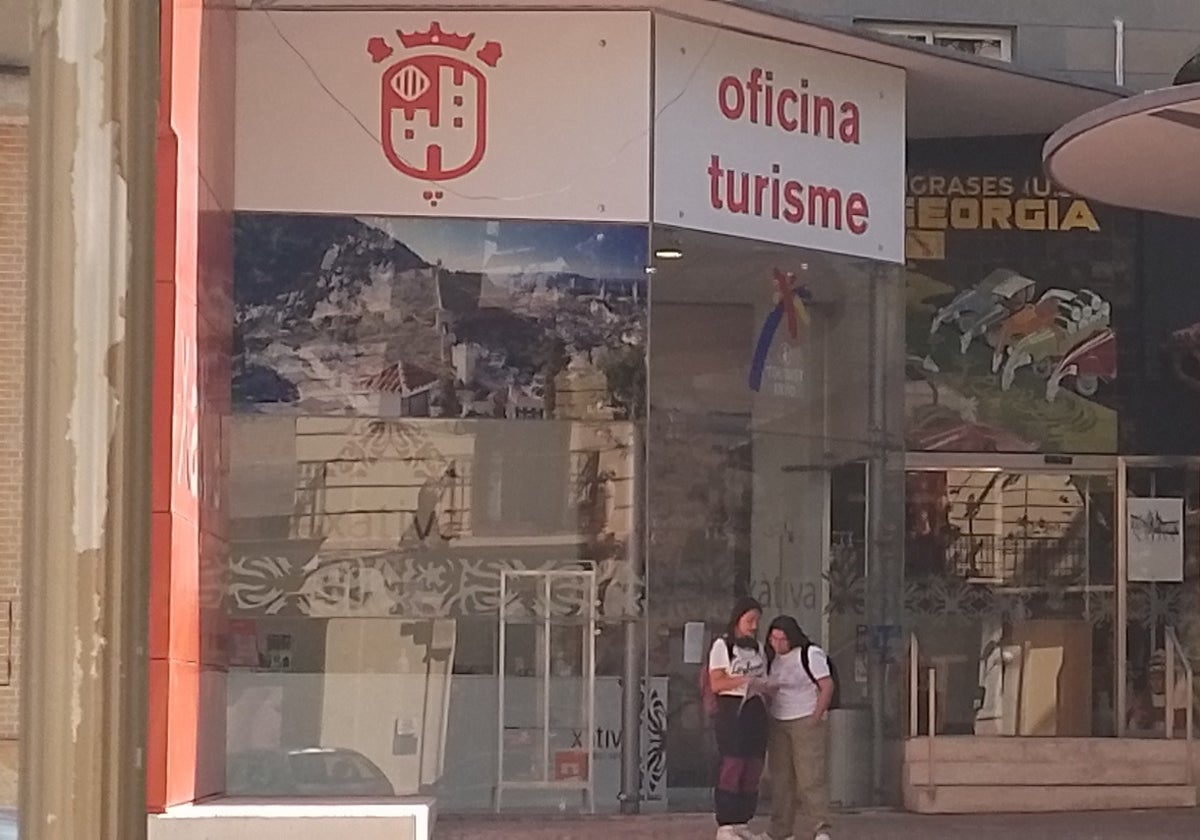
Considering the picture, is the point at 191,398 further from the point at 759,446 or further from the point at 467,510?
the point at 759,446

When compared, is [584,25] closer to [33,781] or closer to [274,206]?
[274,206]

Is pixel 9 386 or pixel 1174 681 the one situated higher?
pixel 9 386

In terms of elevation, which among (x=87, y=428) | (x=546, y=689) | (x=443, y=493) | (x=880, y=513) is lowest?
(x=546, y=689)

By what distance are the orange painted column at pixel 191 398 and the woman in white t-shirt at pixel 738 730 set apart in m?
3.15

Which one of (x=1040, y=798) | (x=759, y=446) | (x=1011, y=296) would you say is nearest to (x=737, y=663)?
(x=759, y=446)

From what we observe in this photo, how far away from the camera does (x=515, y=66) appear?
42.9ft

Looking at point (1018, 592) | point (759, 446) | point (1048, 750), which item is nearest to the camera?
point (759, 446)

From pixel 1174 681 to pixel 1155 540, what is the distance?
4.13ft

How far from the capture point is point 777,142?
1366 cm

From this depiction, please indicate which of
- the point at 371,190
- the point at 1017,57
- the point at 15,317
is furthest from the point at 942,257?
the point at 15,317

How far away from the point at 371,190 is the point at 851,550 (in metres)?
4.59

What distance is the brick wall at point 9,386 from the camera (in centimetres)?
1188

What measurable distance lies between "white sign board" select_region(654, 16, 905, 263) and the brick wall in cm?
437

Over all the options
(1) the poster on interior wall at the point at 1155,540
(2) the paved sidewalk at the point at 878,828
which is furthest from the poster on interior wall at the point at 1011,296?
(2) the paved sidewalk at the point at 878,828
